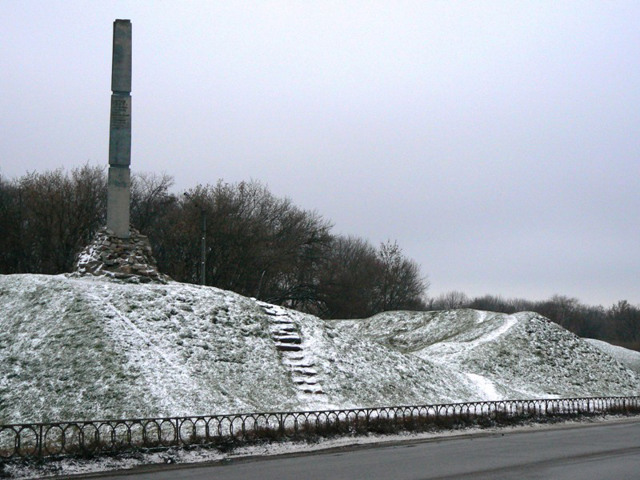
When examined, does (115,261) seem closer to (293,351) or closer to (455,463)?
(293,351)

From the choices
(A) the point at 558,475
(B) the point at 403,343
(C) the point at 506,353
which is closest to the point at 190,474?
(A) the point at 558,475

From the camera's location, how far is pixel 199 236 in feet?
173

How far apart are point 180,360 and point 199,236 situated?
30.5 m

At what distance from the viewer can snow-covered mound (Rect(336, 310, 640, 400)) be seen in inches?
1367

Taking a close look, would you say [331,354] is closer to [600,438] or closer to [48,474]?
[600,438]

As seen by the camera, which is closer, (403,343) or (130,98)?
(130,98)

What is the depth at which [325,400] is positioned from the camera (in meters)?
23.6

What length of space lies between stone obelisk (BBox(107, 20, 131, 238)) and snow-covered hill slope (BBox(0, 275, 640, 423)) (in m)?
2.94

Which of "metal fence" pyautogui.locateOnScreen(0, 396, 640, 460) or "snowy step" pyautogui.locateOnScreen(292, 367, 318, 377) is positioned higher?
"snowy step" pyautogui.locateOnScreen(292, 367, 318, 377)

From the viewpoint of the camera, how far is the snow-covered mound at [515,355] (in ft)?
114

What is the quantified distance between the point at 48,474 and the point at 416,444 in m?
8.56

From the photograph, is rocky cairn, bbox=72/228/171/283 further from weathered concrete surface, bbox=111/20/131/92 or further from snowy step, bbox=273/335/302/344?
weathered concrete surface, bbox=111/20/131/92

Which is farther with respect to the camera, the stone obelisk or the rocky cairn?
the stone obelisk

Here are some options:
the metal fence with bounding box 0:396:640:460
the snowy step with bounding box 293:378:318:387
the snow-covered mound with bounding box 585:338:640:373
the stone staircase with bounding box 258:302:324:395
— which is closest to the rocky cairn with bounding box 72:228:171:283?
the stone staircase with bounding box 258:302:324:395
